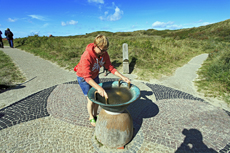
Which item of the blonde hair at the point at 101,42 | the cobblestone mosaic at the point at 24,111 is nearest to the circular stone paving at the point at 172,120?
the cobblestone mosaic at the point at 24,111

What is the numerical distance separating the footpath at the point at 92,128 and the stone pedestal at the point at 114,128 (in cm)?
21

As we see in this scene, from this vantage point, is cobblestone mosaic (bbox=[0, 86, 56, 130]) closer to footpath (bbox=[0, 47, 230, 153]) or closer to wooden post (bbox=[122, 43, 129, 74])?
footpath (bbox=[0, 47, 230, 153])

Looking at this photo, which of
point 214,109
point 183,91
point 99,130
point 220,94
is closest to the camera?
point 99,130

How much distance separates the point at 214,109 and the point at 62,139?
394 centimetres

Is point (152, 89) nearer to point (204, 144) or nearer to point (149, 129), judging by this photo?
point (149, 129)

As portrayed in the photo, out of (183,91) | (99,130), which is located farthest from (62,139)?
(183,91)

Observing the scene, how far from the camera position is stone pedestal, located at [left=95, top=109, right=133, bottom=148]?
2.04 meters

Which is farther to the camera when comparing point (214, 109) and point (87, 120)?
point (214, 109)

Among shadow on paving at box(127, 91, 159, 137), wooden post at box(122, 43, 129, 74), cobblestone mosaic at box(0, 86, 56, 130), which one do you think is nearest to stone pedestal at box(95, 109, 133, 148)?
shadow on paving at box(127, 91, 159, 137)

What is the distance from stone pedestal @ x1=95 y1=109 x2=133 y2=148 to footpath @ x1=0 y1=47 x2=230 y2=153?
21 centimetres

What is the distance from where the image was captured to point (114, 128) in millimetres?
2045

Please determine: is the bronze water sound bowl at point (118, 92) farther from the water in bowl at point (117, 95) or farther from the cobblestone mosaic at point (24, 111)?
the cobblestone mosaic at point (24, 111)

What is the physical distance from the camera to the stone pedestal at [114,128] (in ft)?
6.71

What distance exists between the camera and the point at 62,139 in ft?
8.20
